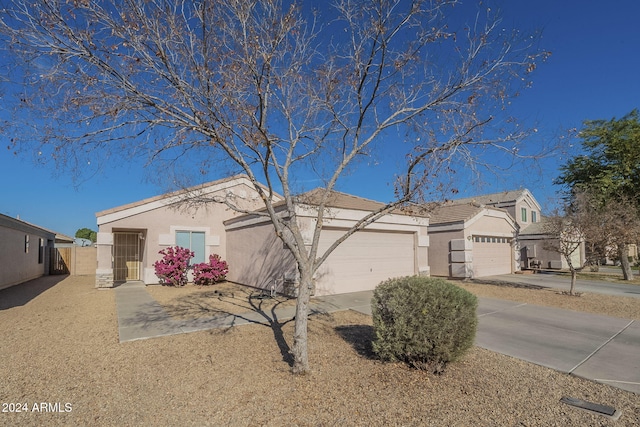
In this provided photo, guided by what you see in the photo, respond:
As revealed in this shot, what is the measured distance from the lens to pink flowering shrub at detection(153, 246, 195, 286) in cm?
1452

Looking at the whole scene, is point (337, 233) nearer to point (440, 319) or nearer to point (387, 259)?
point (387, 259)

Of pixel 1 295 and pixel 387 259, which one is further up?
pixel 387 259

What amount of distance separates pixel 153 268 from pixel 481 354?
1334cm

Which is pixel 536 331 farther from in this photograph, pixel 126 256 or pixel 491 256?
pixel 126 256

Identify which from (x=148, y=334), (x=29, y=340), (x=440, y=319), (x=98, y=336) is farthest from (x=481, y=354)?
(x=29, y=340)

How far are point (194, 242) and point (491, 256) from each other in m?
15.7

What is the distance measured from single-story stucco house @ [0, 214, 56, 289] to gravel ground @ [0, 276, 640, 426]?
9.97m

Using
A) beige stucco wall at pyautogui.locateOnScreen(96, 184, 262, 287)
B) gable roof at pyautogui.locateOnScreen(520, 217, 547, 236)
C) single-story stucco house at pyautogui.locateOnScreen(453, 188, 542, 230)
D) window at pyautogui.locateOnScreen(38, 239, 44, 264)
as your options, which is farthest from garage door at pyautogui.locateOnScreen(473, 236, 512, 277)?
window at pyautogui.locateOnScreen(38, 239, 44, 264)

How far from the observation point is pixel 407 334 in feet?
16.7

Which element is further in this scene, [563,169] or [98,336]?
[563,169]

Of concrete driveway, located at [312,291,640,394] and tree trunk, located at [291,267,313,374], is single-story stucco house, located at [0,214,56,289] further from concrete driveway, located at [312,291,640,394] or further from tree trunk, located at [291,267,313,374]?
tree trunk, located at [291,267,313,374]

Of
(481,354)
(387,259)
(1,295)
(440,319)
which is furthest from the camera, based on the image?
(387,259)

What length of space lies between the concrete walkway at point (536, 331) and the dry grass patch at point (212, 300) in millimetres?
448

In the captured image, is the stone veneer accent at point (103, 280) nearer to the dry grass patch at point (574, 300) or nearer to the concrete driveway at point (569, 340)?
the concrete driveway at point (569, 340)
